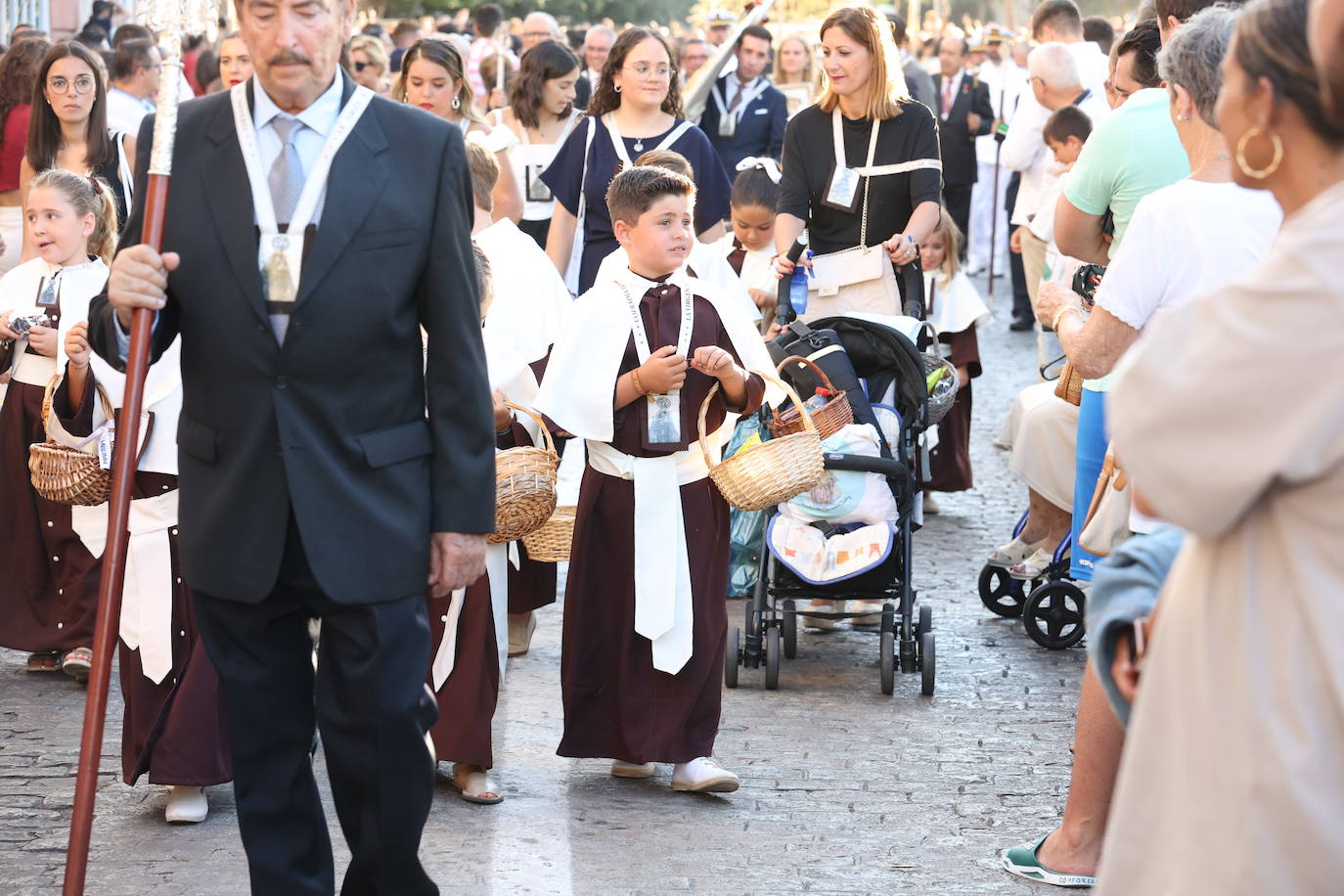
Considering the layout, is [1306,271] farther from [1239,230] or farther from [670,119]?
[670,119]

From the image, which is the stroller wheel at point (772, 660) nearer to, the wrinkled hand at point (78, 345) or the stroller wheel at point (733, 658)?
the stroller wheel at point (733, 658)

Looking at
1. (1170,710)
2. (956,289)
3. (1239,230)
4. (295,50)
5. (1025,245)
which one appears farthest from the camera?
(1025,245)

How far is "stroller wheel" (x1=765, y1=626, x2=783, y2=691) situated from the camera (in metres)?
6.36

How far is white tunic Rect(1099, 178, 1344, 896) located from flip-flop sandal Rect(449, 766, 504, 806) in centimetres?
312

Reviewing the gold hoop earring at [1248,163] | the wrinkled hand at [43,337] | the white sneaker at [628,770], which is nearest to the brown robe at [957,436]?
the white sneaker at [628,770]

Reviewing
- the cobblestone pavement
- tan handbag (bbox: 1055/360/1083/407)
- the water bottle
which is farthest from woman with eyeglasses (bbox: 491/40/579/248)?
tan handbag (bbox: 1055/360/1083/407)

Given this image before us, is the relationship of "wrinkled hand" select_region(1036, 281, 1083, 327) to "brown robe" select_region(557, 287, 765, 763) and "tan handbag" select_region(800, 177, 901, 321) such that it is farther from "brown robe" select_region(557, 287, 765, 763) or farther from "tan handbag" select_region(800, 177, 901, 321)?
"tan handbag" select_region(800, 177, 901, 321)

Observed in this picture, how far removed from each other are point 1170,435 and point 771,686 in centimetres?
427

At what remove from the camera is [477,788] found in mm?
5246

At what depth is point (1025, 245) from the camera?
11.7 metres

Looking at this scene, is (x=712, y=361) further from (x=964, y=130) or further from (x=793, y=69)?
(x=964, y=130)

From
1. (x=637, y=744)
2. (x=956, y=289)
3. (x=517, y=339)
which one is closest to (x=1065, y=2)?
(x=956, y=289)

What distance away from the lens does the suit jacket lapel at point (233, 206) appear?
3426 mm

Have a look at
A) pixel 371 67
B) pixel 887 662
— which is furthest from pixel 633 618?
pixel 371 67
